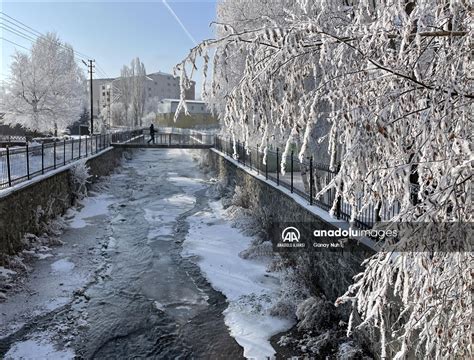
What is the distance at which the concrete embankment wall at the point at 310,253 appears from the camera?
6.66 meters

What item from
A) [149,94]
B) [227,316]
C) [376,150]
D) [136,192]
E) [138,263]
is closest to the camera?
[376,150]

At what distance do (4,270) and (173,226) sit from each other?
19.2 ft

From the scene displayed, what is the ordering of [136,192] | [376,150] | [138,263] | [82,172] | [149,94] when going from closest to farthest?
[376,150]
[138,263]
[82,172]
[136,192]
[149,94]

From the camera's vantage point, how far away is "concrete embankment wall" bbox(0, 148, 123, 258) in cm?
940

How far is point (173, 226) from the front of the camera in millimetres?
13750

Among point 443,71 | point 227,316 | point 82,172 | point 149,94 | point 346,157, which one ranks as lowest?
point 227,316

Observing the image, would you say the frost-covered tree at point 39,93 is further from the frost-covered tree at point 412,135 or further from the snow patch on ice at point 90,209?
the frost-covered tree at point 412,135

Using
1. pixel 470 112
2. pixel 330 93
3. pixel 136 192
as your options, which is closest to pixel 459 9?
pixel 470 112

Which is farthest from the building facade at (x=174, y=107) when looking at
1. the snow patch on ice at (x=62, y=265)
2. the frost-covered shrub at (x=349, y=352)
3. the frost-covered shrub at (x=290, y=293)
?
the frost-covered shrub at (x=349, y=352)

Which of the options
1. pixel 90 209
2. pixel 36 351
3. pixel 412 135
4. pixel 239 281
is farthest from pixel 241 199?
pixel 412 135

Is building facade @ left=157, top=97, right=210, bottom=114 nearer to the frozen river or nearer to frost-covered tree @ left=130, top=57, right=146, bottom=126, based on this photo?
frost-covered tree @ left=130, top=57, right=146, bottom=126

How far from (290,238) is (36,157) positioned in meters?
9.29

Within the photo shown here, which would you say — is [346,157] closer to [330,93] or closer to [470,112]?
[330,93]

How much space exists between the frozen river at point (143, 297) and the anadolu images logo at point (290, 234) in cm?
93
